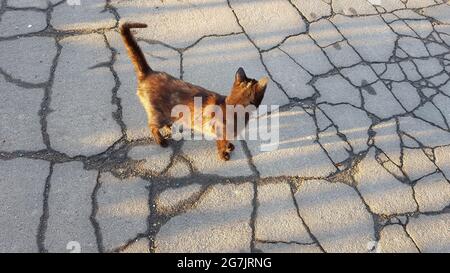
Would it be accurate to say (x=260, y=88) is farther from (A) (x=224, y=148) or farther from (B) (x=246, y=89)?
(A) (x=224, y=148)

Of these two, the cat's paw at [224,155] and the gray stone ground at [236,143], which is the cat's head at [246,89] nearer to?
the cat's paw at [224,155]

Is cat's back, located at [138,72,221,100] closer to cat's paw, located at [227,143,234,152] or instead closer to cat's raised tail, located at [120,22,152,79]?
cat's raised tail, located at [120,22,152,79]

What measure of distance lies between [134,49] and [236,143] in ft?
3.76

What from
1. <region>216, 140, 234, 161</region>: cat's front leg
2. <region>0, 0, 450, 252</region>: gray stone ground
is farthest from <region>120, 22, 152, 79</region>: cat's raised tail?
<region>216, 140, 234, 161</region>: cat's front leg

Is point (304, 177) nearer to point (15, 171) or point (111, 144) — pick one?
point (111, 144)

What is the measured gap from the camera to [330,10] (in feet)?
13.5

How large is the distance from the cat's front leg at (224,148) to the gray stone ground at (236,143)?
0.09 metres

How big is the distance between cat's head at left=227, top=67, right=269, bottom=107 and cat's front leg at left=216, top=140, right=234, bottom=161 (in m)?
0.49

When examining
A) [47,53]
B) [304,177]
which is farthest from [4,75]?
[304,177]

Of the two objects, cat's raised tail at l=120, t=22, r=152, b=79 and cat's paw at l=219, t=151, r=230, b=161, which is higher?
cat's raised tail at l=120, t=22, r=152, b=79

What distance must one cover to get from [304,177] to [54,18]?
278 cm

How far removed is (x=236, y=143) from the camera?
10.1ft

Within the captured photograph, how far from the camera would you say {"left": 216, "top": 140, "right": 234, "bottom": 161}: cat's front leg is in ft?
9.20

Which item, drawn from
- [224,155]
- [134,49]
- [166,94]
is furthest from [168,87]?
[224,155]
